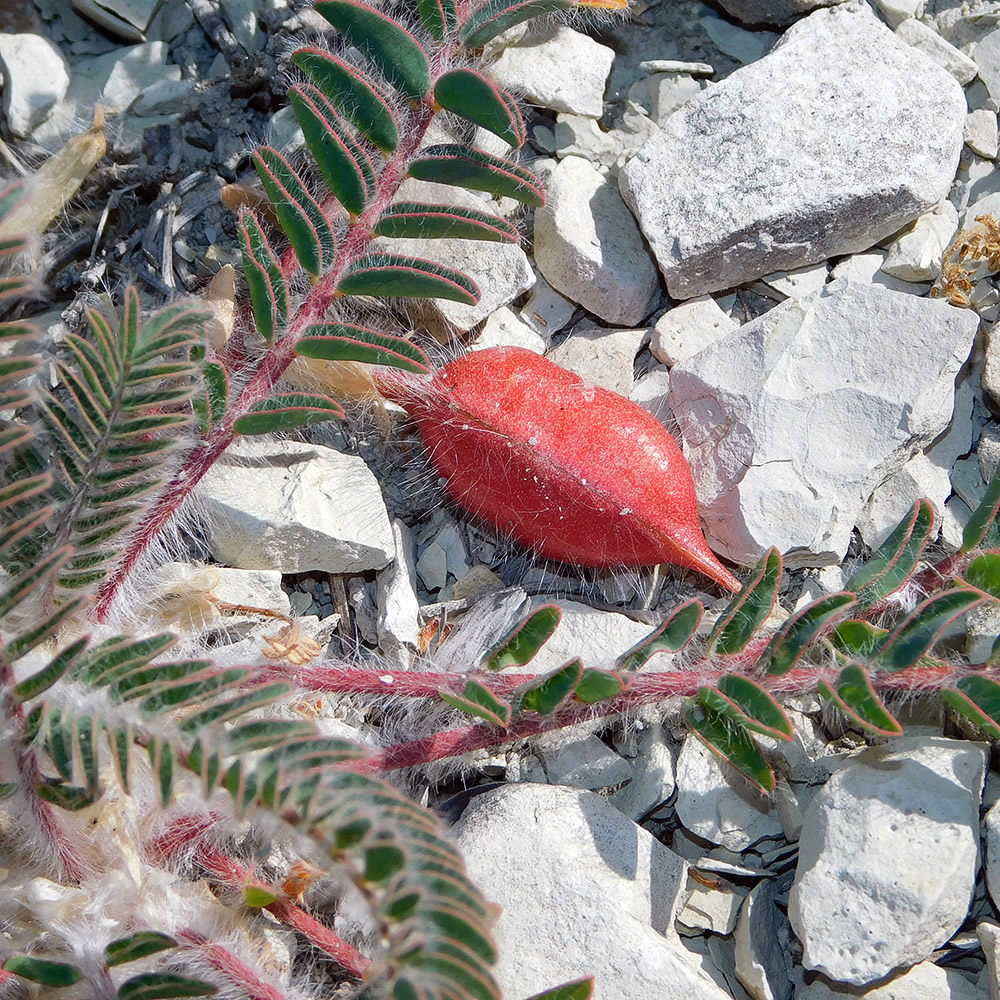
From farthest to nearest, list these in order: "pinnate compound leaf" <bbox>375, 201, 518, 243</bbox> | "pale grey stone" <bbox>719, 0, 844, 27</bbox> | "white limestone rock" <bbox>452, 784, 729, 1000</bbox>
Answer: "pale grey stone" <bbox>719, 0, 844, 27</bbox> < "pinnate compound leaf" <bbox>375, 201, 518, 243</bbox> < "white limestone rock" <bbox>452, 784, 729, 1000</bbox>

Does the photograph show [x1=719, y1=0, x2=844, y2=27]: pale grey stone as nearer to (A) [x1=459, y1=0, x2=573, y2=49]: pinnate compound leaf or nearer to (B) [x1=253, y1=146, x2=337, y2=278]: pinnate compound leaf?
(A) [x1=459, y1=0, x2=573, y2=49]: pinnate compound leaf

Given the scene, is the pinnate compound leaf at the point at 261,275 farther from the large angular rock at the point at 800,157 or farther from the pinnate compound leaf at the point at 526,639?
the large angular rock at the point at 800,157

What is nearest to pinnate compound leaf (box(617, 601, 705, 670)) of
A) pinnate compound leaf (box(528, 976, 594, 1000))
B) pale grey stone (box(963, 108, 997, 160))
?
pinnate compound leaf (box(528, 976, 594, 1000))

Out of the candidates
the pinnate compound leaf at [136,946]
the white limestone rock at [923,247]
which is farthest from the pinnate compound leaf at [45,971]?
the white limestone rock at [923,247]

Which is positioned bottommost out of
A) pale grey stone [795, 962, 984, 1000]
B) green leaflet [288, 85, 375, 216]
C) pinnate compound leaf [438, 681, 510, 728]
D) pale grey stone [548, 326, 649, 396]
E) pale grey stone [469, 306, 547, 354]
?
pale grey stone [795, 962, 984, 1000]

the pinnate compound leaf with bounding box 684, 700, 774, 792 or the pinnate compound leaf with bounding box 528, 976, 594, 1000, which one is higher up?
the pinnate compound leaf with bounding box 684, 700, 774, 792

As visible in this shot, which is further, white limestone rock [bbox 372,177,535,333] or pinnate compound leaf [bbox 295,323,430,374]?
white limestone rock [bbox 372,177,535,333]
